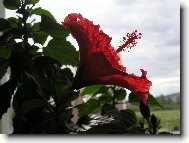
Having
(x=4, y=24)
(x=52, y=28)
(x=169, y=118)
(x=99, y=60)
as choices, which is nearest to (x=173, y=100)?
(x=169, y=118)

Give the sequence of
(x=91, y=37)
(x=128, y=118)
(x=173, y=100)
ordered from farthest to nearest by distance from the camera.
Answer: (x=128, y=118), (x=173, y=100), (x=91, y=37)

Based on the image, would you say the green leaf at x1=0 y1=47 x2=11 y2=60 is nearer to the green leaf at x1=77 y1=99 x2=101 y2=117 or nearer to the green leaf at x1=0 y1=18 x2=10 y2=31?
the green leaf at x1=0 y1=18 x2=10 y2=31

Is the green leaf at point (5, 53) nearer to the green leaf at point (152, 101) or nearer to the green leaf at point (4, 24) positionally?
the green leaf at point (4, 24)

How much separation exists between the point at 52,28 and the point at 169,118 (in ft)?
1.35

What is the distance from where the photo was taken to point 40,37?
0.94 metres

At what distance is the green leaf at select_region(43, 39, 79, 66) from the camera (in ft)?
3.03

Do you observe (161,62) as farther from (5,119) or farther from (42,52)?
(5,119)

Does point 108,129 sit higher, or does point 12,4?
point 12,4

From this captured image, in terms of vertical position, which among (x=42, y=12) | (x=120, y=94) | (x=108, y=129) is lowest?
(x=108, y=129)

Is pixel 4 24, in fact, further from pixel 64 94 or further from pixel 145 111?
pixel 145 111

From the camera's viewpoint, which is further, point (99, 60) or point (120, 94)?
point (120, 94)

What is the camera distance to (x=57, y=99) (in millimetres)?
769

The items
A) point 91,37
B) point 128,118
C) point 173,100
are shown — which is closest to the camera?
point 91,37

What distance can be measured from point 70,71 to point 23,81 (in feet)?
0.53
